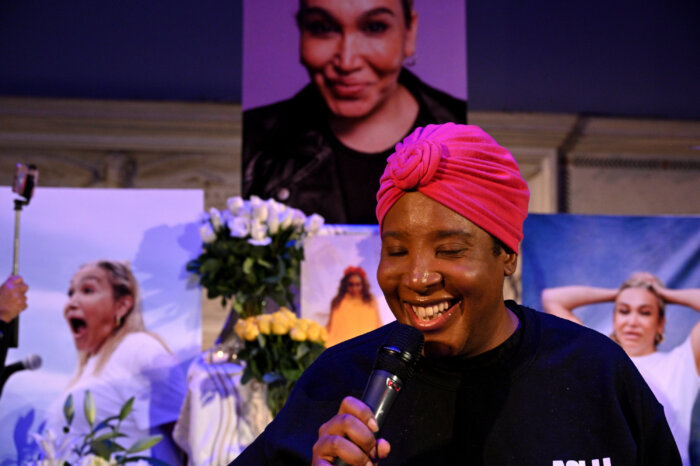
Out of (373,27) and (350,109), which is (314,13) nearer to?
(373,27)

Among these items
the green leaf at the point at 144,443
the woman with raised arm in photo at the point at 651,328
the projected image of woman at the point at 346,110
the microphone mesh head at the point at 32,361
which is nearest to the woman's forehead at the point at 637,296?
the woman with raised arm in photo at the point at 651,328

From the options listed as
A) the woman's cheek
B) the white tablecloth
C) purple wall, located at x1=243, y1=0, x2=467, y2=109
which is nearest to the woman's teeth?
the white tablecloth

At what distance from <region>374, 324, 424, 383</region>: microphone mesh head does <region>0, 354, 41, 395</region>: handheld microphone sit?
2.53 metres

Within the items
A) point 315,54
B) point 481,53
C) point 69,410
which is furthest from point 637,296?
point 69,410

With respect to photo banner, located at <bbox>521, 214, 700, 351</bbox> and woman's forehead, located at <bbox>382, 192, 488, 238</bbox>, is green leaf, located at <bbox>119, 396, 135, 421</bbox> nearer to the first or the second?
photo banner, located at <bbox>521, 214, 700, 351</bbox>

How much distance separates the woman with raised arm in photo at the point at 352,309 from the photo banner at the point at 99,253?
0.60m

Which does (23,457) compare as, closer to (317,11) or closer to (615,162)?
(317,11)

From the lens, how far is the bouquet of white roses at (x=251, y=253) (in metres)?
3.08

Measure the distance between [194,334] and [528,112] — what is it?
8.44ft

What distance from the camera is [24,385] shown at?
127 inches

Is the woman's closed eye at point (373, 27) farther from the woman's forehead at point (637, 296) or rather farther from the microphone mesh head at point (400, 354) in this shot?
the microphone mesh head at point (400, 354)

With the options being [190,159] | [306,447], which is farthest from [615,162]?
[306,447]

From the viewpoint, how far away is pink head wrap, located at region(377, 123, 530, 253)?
1299 millimetres

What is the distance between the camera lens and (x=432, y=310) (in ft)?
4.35
